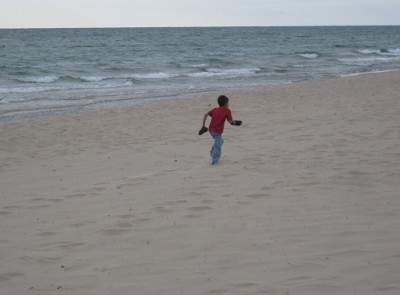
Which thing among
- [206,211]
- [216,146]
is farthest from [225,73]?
[206,211]

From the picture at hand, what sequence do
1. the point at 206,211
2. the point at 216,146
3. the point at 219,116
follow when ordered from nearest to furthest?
the point at 206,211
the point at 219,116
the point at 216,146

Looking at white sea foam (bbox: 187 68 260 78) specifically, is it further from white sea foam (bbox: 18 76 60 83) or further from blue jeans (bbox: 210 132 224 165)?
blue jeans (bbox: 210 132 224 165)

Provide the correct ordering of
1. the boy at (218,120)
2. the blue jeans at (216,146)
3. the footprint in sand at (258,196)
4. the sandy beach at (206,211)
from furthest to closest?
the blue jeans at (216,146) < the boy at (218,120) < the footprint in sand at (258,196) < the sandy beach at (206,211)

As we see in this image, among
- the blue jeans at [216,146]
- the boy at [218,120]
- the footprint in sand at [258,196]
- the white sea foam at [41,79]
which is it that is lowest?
the white sea foam at [41,79]

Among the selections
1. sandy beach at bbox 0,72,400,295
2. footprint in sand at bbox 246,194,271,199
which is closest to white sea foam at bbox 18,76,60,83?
sandy beach at bbox 0,72,400,295

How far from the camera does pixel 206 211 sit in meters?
5.38

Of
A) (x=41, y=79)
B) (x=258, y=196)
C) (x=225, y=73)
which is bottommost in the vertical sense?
(x=41, y=79)

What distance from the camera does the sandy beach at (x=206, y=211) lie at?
12.7 feet

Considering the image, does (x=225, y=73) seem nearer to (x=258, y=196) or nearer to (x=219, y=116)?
(x=219, y=116)

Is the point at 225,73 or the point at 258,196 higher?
the point at 225,73

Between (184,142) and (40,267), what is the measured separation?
5.62m

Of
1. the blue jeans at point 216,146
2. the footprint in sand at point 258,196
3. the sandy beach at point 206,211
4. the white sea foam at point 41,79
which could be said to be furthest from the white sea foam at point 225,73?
the footprint in sand at point 258,196

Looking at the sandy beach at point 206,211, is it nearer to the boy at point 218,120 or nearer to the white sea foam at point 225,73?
the boy at point 218,120

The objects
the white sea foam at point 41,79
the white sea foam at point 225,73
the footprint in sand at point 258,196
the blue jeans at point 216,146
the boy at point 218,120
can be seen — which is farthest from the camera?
the white sea foam at point 225,73
